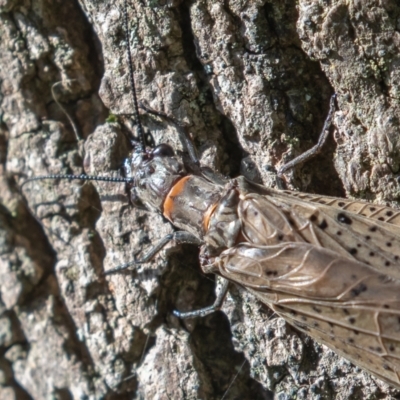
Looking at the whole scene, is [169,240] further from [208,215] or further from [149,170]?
[149,170]

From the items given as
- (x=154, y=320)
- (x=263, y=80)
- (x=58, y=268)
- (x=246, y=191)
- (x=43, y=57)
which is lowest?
(x=154, y=320)

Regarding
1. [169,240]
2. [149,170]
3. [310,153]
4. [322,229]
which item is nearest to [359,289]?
[322,229]

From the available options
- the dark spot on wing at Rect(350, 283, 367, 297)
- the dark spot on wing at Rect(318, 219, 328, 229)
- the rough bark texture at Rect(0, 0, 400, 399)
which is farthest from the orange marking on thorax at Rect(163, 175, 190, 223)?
the dark spot on wing at Rect(350, 283, 367, 297)

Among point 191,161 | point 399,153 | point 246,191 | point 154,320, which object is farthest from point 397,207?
point 154,320

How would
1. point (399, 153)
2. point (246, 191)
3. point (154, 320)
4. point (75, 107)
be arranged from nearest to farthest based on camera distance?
1. point (399, 153)
2. point (246, 191)
3. point (154, 320)
4. point (75, 107)

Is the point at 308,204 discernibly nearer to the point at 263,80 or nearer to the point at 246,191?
the point at 246,191

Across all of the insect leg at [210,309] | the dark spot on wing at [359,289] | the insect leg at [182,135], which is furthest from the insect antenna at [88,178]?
the dark spot on wing at [359,289]
